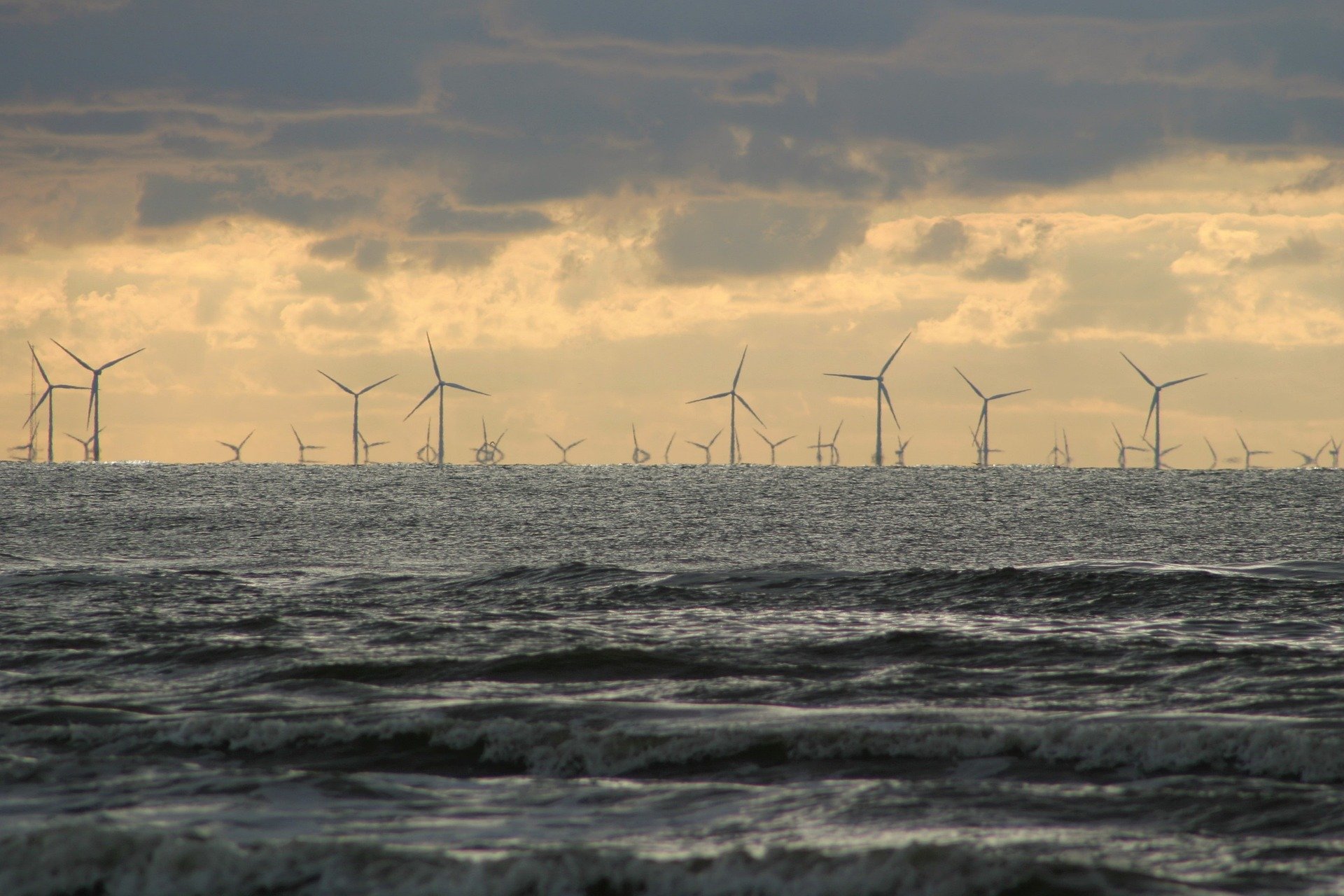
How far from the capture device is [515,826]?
13.0 meters

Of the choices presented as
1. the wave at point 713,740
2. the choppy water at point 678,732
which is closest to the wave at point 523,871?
the choppy water at point 678,732

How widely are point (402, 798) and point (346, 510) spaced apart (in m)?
104

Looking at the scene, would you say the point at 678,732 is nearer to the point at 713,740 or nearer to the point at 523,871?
the point at 713,740

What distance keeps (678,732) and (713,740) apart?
0.64 meters

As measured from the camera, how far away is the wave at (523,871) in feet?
36.2

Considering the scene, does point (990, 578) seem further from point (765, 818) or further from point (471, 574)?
point (765, 818)

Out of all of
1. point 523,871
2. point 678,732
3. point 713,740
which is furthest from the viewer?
point 678,732

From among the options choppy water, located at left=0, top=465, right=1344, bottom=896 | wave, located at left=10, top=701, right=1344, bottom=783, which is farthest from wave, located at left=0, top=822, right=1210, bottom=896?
wave, located at left=10, top=701, right=1344, bottom=783

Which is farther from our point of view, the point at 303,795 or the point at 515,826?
the point at 303,795

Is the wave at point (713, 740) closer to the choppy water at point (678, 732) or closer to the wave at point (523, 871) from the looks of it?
the choppy water at point (678, 732)

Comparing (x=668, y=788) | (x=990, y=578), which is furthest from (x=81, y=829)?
(x=990, y=578)

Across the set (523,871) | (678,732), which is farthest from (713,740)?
(523,871)

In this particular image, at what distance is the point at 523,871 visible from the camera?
1131cm

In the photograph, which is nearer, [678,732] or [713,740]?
[713,740]
